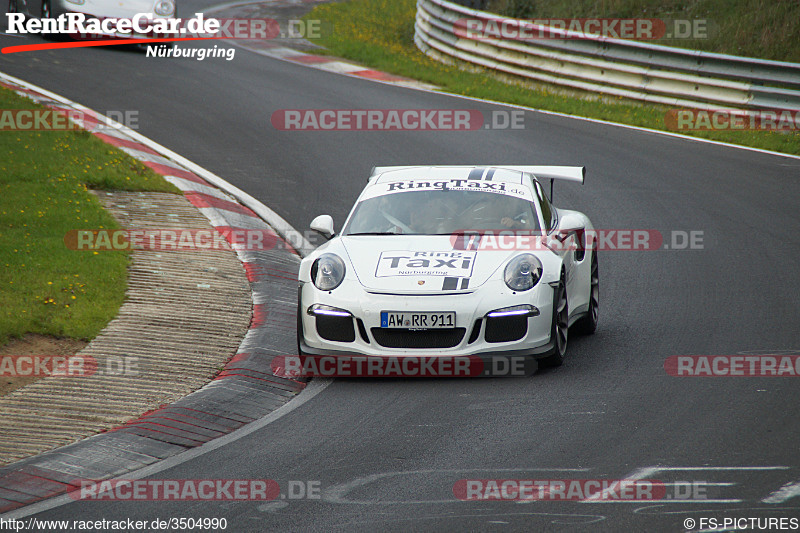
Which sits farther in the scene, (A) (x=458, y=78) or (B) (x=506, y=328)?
(A) (x=458, y=78)

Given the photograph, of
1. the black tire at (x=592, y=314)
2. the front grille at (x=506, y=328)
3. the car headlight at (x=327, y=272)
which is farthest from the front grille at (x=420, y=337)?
the black tire at (x=592, y=314)

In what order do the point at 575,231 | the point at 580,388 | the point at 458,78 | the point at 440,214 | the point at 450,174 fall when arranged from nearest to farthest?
the point at 580,388
the point at 440,214
the point at 575,231
the point at 450,174
the point at 458,78

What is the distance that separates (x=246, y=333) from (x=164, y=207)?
11.4ft

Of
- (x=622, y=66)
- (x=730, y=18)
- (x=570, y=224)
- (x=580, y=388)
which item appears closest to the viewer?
(x=580, y=388)

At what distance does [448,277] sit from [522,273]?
1.77 feet

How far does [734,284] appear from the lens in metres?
9.56

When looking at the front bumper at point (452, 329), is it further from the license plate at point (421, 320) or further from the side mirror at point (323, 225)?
the side mirror at point (323, 225)

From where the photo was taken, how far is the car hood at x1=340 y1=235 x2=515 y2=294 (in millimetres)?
7113

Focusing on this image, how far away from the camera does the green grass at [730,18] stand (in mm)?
18797

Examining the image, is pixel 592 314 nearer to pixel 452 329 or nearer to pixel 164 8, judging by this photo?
pixel 452 329

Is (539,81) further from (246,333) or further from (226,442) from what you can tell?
(226,442)

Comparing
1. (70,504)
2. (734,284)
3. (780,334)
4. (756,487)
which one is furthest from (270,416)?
(734,284)

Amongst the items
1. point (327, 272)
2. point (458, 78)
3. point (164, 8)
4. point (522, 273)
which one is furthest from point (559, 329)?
point (164, 8)

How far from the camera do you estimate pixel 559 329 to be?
7.48m
